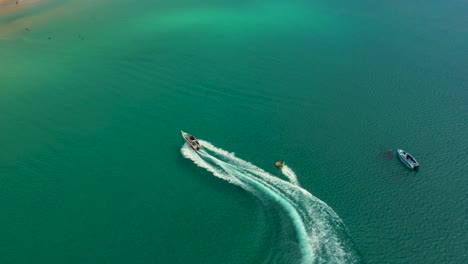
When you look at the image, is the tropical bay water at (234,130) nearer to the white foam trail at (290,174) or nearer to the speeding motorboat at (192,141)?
the white foam trail at (290,174)

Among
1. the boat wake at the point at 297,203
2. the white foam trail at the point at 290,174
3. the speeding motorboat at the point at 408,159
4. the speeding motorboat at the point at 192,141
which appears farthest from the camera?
the speeding motorboat at the point at 192,141

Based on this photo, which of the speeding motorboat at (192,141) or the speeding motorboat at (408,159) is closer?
the speeding motorboat at (408,159)

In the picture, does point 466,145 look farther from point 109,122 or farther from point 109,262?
point 109,122

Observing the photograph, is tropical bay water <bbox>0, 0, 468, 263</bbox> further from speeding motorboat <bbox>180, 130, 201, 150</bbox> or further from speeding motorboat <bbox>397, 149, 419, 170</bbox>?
speeding motorboat <bbox>180, 130, 201, 150</bbox>

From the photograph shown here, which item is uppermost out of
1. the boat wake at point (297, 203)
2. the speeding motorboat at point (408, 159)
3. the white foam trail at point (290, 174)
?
the speeding motorboat at point (408, 159)

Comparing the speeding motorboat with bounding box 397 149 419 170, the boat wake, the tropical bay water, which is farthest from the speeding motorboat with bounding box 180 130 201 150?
the speeding motorboat with bounding box 397 149 419 170

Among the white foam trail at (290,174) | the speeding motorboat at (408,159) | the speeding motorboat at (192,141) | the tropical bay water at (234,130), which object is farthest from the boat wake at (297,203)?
the speeding motorboat at (408,159)

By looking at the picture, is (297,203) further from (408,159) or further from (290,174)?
(408,159)
